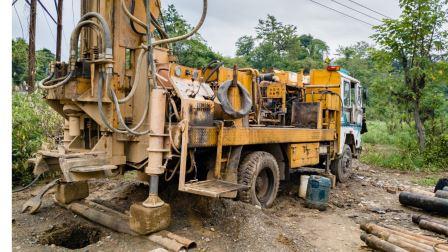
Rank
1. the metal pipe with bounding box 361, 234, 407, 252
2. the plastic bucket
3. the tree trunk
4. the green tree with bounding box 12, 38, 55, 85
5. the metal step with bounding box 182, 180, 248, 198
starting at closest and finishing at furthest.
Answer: the metal step with bounding box 182, 180, 248, 198
the metal pipe with bounding box 361, 234, 407, 252
the plastic bucket
the tree trunk
the green tree with bounding box 12, 38, 55, 85

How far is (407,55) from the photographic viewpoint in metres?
11.4

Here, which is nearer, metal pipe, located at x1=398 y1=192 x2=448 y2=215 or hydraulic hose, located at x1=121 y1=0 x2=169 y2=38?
hydraulic hose, located at x1=121 y1=0 x2=169 y2=38

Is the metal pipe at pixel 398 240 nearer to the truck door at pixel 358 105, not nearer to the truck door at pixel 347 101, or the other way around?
the truck door at pixel 347 101

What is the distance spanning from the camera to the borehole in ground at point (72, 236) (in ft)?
13.6

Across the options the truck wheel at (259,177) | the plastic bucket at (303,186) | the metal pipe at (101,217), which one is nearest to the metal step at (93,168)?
the metal pipe at (101,217)

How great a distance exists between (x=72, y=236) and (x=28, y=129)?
3555mm

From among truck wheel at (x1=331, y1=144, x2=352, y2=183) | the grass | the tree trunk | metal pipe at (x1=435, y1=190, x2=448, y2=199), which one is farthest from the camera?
the tree trunk

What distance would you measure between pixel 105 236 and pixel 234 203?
1691 mm

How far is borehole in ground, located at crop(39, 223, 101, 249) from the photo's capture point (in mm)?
4148

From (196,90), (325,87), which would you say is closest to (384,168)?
(325,87)

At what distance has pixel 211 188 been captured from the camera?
399 cm

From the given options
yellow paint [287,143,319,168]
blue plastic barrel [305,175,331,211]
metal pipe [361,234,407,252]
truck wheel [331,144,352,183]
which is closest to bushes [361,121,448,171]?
truck wheel [331,144,352,183]

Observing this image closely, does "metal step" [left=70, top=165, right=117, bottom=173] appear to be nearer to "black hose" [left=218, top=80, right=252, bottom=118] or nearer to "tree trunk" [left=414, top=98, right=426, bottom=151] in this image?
"black hose" [left=218, top=80, right=252, bottom=118]

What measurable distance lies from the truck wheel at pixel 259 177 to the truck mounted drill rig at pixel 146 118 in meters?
0.02
